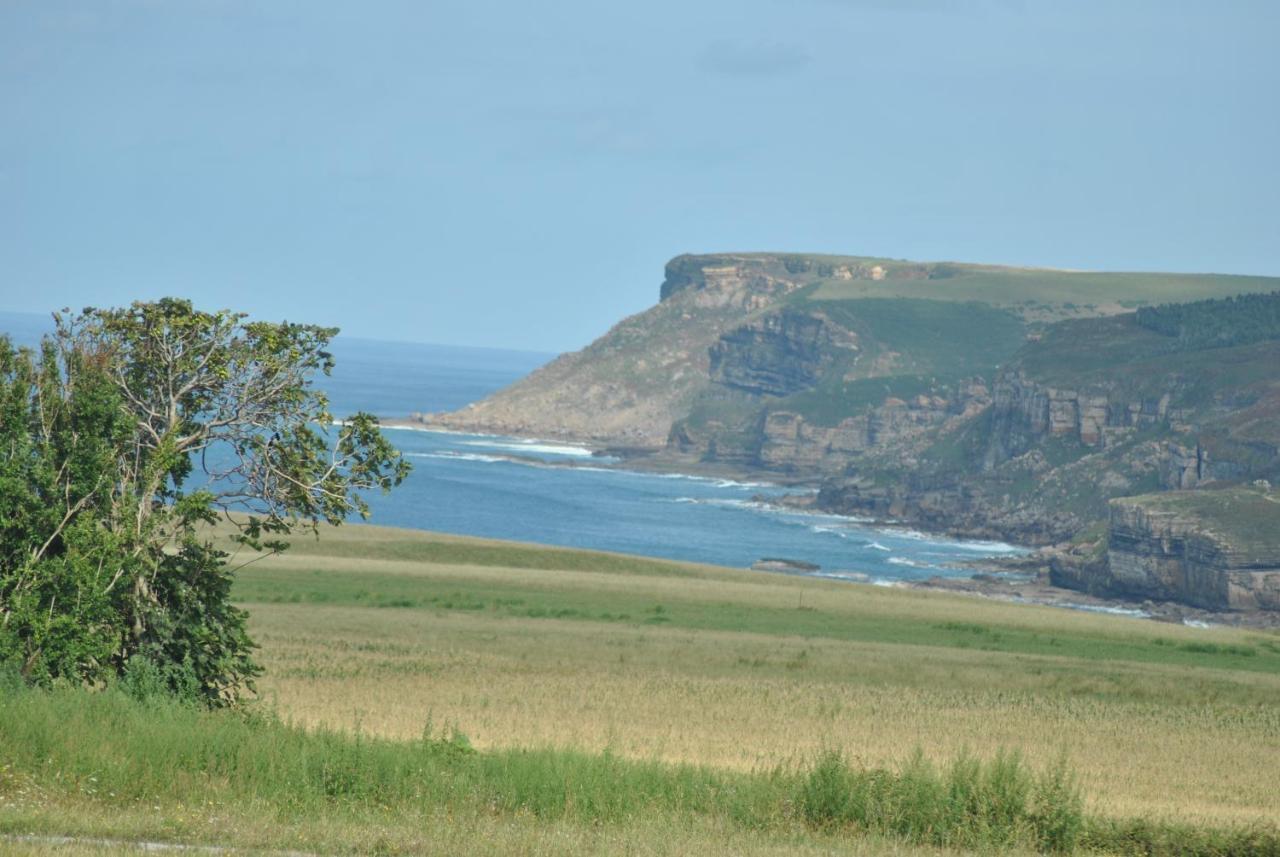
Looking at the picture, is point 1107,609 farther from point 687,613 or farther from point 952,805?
point 952,805

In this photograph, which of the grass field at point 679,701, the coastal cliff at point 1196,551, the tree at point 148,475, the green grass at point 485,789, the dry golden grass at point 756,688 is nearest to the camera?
the grass field at point 679,701

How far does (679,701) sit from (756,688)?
359 cm

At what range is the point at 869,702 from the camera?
33.9m

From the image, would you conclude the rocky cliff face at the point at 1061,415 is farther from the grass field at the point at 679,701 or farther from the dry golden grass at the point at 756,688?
the dry golden grass at the point at 756,688

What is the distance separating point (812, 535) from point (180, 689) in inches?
5348

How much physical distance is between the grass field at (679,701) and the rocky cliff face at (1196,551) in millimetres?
44791

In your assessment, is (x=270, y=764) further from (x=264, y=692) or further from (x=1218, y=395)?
(x=1218, y=395)

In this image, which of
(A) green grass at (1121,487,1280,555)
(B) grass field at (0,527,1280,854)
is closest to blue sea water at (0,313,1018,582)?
(A) green grass at (1121,487,1280,555)

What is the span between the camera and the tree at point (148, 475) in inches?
797

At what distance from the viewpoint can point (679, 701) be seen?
32250 millimetres

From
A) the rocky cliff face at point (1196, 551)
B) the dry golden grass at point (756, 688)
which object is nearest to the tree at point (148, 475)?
the dry golden grass at point (756, 688)

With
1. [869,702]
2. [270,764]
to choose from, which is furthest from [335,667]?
[270,764]

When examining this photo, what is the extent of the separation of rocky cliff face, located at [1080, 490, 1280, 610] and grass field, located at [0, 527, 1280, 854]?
44.8 m

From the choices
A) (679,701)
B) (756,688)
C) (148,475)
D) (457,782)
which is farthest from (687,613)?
(457,782)
